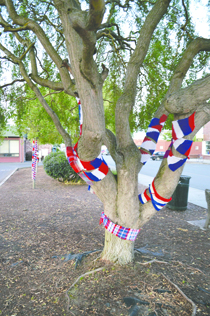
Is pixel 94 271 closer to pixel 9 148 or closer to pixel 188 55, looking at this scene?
pixel 188 55

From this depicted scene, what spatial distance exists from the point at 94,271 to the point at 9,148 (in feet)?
92.3

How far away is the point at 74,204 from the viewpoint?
7.31 m

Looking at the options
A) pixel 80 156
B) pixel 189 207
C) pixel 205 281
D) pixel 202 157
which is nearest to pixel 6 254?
pixel 80 156

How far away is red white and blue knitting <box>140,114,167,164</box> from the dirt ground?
5.01 ft

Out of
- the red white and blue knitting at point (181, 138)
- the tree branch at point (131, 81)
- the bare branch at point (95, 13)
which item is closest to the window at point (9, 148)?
the tree branch at point (131, 81)

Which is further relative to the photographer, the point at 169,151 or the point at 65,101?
the point at 65,101

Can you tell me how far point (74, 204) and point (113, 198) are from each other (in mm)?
4501

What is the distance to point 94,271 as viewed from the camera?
2.97 metres

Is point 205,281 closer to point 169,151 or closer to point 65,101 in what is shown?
point 169,151

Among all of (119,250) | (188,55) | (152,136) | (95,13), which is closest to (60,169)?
(119,250)

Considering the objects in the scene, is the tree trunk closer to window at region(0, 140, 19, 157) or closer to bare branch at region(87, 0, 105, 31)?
bare branch at region(87, 0, 105, 31)

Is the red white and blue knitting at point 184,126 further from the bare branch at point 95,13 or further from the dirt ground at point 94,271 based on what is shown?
the dirt ground at point 94,271

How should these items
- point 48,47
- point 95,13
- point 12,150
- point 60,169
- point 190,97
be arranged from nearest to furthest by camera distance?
point 95,13 < point 190,97 < point 48,47 < point 60,169 < point 12,150

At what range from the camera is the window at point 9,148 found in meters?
28.3
